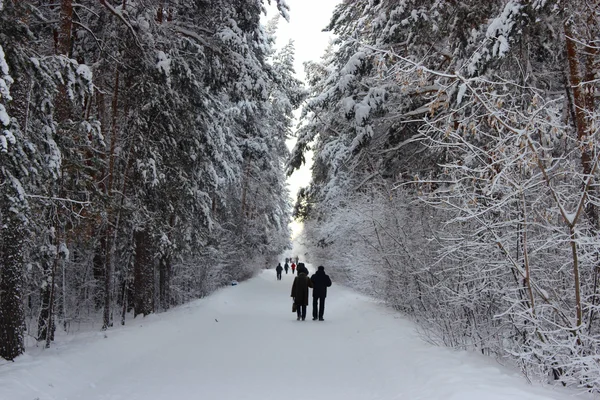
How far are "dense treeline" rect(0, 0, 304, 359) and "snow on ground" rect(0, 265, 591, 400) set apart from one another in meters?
1.25

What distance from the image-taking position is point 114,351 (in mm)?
8172

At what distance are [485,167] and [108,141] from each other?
1281 centimetres

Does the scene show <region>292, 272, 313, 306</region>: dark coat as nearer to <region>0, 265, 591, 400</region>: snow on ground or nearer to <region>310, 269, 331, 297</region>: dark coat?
<region>310, 269, 331, 297</region>: dark coat

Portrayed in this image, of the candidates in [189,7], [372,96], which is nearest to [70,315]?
[189,7]

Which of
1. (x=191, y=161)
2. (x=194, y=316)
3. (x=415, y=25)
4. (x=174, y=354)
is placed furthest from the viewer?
(x=191, y=161)

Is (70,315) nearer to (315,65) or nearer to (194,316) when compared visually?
(194,316)

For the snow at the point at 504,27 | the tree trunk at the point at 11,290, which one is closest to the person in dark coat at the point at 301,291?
the tree trunk at the point at 11,290

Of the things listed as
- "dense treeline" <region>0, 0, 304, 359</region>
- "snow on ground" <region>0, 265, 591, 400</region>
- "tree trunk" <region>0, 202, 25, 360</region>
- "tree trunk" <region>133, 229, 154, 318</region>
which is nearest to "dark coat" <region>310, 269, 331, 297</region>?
"snow on ground" <region>0, 265, 591, 400</region>

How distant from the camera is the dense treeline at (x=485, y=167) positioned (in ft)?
15.2

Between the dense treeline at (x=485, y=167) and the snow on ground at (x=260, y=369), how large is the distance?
65 cm

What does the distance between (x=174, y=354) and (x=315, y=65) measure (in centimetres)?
2045

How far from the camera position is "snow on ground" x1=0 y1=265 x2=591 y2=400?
5516mm

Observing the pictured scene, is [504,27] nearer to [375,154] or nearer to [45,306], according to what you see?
[375,154]

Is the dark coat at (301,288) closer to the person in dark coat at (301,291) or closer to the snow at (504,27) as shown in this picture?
the person in dark coat at (301,291)
